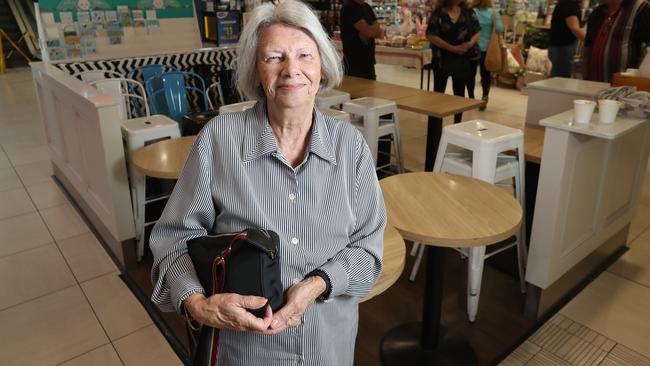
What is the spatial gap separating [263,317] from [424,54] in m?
6.83

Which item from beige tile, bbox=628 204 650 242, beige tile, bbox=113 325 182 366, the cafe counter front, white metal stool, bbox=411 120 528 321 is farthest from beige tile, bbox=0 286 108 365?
beige tile, bbox=628 204 650 242

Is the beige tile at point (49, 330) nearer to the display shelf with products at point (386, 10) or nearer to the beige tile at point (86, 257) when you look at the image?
the beige tile at point (86, 257)

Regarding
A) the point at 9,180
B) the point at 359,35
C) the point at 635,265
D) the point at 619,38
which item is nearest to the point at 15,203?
the point at 9,180

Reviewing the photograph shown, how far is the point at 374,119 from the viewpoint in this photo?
12.5 ft

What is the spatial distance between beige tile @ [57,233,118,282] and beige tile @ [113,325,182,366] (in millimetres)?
778

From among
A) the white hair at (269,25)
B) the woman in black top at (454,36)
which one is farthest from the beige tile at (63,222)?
the woman in black top at (454,36)

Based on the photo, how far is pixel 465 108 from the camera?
389cm

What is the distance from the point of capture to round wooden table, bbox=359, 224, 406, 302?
1.53 metres

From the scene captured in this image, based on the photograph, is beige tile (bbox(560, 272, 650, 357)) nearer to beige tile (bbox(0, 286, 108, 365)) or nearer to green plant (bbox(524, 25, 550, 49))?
beige tile (bbox(0, 286, 108, 365))

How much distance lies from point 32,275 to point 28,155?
2955 mm

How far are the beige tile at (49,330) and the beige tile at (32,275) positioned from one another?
0.10 m

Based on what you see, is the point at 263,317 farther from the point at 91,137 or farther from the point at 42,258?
the point at 42,258

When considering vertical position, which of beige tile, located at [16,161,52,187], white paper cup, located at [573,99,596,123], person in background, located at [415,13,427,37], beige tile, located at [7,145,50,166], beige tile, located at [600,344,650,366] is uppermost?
person in background, located at [415,13,427,37]

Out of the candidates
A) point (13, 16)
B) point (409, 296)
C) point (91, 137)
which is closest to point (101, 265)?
point (91, 137)
